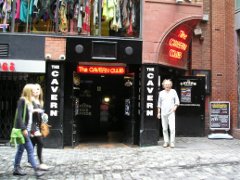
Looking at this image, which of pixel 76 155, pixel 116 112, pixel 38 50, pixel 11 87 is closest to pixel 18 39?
pixel 38 50

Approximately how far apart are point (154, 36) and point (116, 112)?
538 centimetres

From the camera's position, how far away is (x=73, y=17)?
1218cm

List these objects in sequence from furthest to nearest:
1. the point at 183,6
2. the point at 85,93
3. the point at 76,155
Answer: the point at 85,93 < the point at 183,6 < the point at 76,155

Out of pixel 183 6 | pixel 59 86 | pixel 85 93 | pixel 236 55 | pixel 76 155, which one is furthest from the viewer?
pixel 85 93

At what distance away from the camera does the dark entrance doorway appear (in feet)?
52.4

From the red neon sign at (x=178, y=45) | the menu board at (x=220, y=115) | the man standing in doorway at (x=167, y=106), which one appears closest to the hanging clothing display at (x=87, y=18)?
the red neon sign at (x=178, y=45)

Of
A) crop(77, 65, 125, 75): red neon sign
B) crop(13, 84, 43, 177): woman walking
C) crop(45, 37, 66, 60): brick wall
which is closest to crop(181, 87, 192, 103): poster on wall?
crop(77, 65, 125, 75): red neon sign

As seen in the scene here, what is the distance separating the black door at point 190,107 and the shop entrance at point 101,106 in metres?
2.39

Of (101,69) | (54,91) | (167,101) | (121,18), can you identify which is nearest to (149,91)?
(167,101)

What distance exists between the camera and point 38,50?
11711 mm

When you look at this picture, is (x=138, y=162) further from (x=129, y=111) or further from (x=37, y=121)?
(x=129, y=111)

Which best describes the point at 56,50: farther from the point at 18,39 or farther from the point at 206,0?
the point at 206,0

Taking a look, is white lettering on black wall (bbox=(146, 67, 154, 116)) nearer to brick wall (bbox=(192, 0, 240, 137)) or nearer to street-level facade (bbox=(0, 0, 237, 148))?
street-level facade (bbox=(0, 0, 237, 148))

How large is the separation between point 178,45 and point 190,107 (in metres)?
2.50
